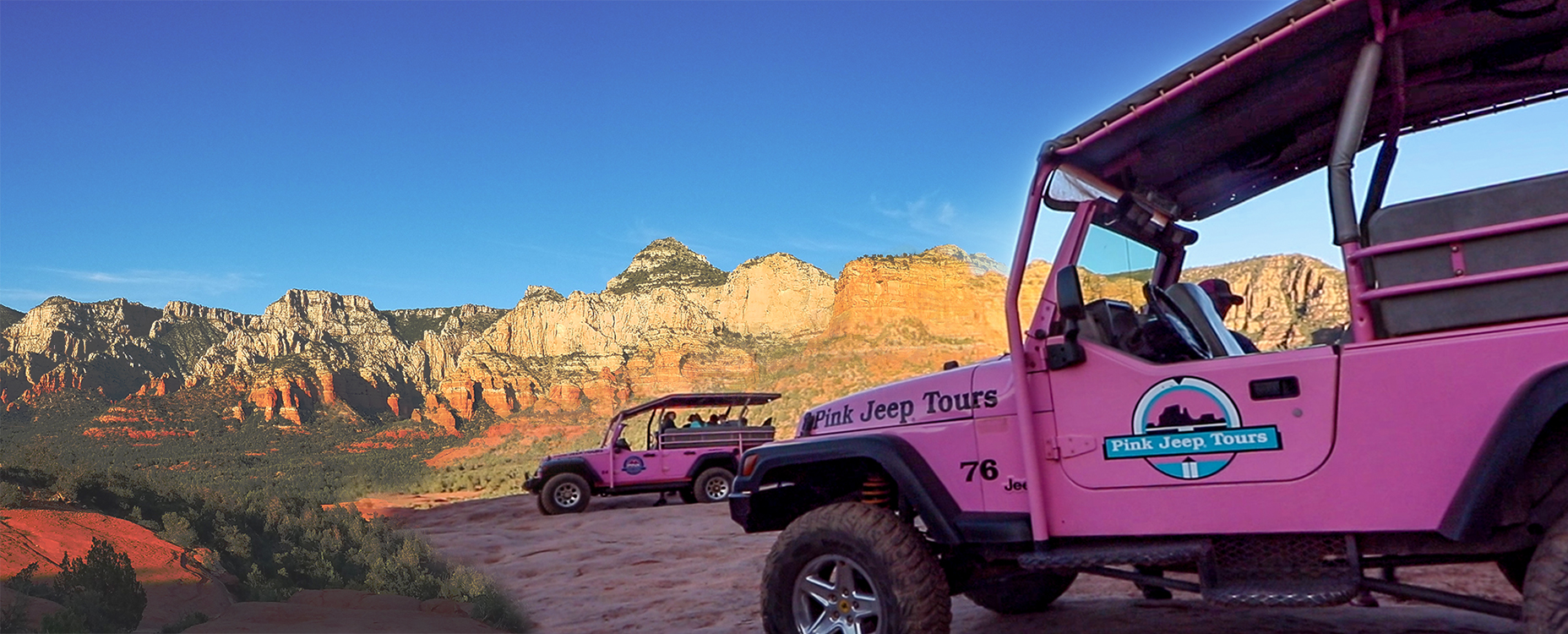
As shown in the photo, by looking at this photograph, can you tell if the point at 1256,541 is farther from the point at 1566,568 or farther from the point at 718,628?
the point at 718,628

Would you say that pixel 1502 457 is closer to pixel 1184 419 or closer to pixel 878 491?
pixel 1184 419

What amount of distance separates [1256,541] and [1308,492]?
1.09ft

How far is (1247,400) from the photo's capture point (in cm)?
357

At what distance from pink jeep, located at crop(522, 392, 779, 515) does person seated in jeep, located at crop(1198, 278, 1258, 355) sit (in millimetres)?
12930

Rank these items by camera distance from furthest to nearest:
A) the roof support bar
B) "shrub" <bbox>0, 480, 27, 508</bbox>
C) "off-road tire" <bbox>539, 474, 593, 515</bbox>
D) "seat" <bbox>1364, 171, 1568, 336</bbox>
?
"off-road tire" <bbox>539, 474, 593, 515</bbox> < "shrub" <bbox>0, 480, 27, 508</bbox> < the roof support bar < "seat" <bbox>1364, 171, 1568, 336</bbox>

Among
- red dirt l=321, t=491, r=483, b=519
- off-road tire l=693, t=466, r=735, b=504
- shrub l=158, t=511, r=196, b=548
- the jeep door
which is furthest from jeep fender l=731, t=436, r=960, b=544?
red dirt l=321, t=491, r=483, b=519

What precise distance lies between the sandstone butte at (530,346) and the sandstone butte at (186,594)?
3911 centimetres

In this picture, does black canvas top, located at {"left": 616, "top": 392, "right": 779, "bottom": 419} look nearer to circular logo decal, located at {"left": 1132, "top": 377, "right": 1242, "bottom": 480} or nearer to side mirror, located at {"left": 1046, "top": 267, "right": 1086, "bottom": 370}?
side mirror, located at {"left": 1046, "top": 267, "right": 1086, "bottom": 370}

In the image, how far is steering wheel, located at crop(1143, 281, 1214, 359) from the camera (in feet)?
13.9

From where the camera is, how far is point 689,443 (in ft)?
59.6

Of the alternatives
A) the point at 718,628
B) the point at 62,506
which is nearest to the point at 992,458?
the point at 718,628

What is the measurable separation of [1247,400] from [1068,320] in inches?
30.2

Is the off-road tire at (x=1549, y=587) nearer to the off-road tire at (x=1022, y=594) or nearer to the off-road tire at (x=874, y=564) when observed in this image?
the off-road tire at (x=874, y=564)

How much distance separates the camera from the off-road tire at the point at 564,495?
17.6 metres
